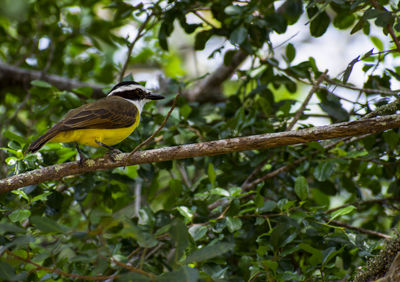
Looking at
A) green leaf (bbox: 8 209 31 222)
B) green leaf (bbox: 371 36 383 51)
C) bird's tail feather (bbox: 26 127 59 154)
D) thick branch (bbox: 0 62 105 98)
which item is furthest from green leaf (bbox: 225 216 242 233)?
thick branch (bbox: 0 62 105 98)

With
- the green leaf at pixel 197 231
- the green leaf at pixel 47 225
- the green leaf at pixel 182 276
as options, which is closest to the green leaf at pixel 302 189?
the green leaf at pixel 197 231

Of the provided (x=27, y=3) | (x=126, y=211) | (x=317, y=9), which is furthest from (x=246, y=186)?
(x=27, y=3)

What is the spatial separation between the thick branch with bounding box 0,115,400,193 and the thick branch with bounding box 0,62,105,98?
3.05 meters

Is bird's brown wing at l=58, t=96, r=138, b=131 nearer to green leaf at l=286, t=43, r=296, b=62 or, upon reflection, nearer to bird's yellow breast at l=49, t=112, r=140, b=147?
bird's yellow breast at l=49, t=112, r=140, b=147

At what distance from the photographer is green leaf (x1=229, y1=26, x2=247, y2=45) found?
404 centimetres

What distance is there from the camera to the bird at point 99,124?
12.5 feet

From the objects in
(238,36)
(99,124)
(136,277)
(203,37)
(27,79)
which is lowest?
(27,79)

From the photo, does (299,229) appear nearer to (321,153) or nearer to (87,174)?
(321,153)

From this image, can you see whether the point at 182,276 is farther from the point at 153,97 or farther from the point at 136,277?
the point at 153,97

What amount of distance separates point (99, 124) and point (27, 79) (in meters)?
2.85

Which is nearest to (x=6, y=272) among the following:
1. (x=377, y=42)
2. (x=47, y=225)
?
(x=47, y=225)

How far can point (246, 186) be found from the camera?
13.7ft

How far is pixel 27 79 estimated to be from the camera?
20.8ft

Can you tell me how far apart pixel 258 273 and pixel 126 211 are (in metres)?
3.17
